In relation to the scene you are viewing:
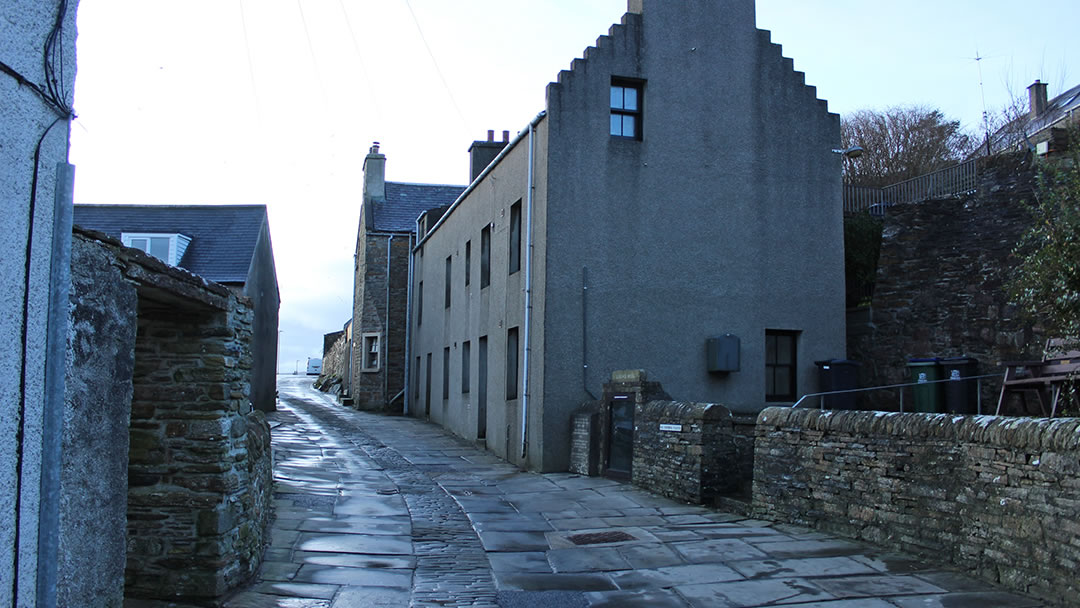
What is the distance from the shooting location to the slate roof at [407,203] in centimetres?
3573

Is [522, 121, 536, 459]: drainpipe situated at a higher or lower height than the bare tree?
lower

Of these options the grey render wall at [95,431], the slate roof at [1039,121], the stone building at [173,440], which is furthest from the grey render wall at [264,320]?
the slate roof at [1039,121]

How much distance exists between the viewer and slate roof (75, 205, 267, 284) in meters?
25.8

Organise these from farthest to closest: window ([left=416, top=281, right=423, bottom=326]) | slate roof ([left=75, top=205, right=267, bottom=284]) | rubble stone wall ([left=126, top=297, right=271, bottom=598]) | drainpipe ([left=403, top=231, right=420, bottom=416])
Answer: drainpipe ([left=403, top=231, right=420, bottom=416]), window ([left=416, top=281, right=423, bottom=326]), slate roof ([left=75, top=205, right=267, bottom=284]), rubble stone wall ([left=126, top=297, right=271, bottom=598])

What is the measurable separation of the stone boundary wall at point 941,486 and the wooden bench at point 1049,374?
3852 millimetres

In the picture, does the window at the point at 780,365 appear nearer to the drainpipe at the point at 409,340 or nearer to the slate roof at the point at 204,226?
the slate roof at the point at 204,226

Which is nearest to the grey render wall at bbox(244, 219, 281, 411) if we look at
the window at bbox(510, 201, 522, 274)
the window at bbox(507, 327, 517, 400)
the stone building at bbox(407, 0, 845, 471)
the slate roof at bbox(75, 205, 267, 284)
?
the slate roof at bbox(75, 205, 267, 284)

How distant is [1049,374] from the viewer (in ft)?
42.4

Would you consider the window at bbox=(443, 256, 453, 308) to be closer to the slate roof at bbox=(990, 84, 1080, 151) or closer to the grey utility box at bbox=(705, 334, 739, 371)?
the grey utility box at bbox=(705, 334, 739, 371)

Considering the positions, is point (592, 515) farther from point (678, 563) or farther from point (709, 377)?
point (709, 377)

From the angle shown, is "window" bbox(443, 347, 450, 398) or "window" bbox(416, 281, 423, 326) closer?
"window" bbox(443, 347, 450, 398)

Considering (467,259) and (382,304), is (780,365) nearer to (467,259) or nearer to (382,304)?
(467,259)

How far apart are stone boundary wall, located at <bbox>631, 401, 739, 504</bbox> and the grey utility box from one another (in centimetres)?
373

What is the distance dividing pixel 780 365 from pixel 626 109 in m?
6.00
